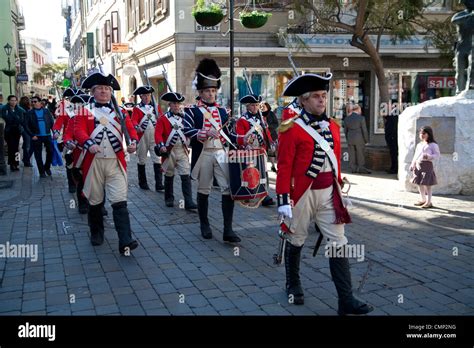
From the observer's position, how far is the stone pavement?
4.88 metres

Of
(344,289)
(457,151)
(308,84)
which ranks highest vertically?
(308,84)

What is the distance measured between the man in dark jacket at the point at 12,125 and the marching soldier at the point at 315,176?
11.8m

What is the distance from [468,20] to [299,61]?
32.6 feet

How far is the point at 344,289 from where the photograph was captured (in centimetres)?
451

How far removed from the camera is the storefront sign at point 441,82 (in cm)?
2145

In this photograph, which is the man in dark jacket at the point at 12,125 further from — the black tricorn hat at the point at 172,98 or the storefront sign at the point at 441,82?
the storefront sign at the point at 441,82

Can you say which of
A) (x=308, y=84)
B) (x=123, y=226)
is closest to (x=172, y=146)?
(x=123, y=226)

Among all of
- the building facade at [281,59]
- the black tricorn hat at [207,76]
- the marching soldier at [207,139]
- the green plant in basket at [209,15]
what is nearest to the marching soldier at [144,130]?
the green plant in basket at [209,15]

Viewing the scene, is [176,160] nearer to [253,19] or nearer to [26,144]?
[253,19]

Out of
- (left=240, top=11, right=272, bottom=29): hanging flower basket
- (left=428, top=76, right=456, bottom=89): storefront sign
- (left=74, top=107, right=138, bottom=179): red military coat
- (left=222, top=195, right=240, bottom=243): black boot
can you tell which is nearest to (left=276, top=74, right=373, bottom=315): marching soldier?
(left=222, top=195, right=240, bottom=243): black boot

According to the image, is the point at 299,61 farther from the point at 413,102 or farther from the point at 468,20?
the point at 468,20

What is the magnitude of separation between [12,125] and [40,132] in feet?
7.28

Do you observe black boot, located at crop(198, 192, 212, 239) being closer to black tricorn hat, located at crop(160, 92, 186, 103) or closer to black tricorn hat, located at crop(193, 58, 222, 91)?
black tricorn hat, located at crop(193, 58, 222, 91)
